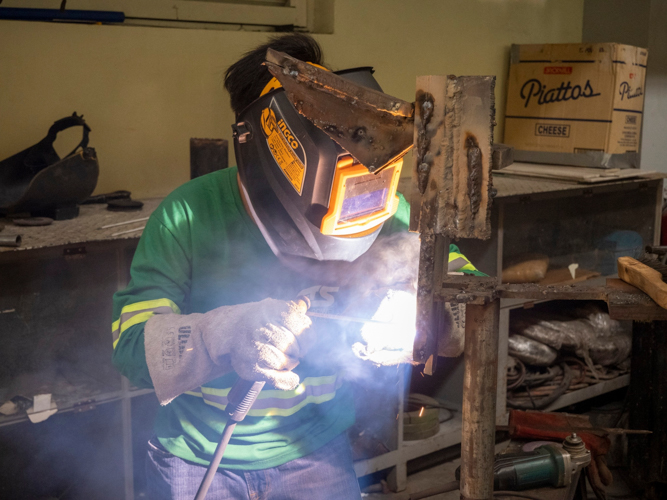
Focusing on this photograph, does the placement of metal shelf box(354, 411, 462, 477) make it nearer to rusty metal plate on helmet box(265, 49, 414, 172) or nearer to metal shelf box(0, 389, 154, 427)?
metal shelf box(0, 389, 154, 427)

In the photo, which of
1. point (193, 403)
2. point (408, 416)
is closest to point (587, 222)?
point (408, 416)

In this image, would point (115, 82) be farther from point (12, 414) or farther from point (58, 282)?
point (12, 414)

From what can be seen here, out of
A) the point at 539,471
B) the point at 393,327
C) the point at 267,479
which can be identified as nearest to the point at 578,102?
the point at 539,471

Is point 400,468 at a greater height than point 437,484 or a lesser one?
greater

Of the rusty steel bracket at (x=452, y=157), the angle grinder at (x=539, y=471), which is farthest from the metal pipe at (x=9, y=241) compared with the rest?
the angle grinder at (x=539, y=471)

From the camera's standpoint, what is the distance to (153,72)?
7.64ft

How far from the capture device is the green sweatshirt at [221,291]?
138 centimetres

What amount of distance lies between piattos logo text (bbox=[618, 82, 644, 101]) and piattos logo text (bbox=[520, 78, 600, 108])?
11 cm

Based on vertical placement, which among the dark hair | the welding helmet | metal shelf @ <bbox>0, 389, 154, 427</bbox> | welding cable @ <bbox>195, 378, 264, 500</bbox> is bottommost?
metal shelf @ <bbox>0, 389, 154, 427</bbox>

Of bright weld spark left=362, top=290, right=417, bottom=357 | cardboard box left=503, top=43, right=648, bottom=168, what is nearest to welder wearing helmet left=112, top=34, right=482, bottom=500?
bright weld spark left=362, top=290, right=417, bottom=357

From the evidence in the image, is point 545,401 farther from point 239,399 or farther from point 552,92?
point 239,399

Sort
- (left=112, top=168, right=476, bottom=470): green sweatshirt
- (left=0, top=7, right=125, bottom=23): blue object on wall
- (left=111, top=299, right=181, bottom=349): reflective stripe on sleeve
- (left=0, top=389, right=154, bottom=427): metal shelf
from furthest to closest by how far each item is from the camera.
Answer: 1. (left=0, top=7, right=125, bottom=23): blue object on wall
2. (left=0, top=389, right=154, bottom=427): metal shelf
3. (left=112, top=168, right=476, bottom=470): green sweatshirt
4. (left=111, top=299, right=181, bottom=349): reflective stripe on sleeve

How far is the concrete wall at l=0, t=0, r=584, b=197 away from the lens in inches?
83.1

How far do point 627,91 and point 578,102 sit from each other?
0.75 feet
